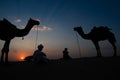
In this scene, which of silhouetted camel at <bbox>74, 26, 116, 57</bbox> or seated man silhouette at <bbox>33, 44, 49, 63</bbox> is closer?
seated man silhouette at <bbox>33, 44, 49, 63</bbox>

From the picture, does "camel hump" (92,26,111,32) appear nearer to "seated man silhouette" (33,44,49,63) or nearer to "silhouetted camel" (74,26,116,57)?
"silhouetted camel" (74,26,116,57)

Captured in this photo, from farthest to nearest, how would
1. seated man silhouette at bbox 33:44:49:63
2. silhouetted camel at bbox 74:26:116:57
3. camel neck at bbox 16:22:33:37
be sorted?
1. silhouetted camel at bbox 74:26:116:57
2. camel neck at bbox 16:22:33:37
3. seated man silhouette at bbox 33:44:49:63

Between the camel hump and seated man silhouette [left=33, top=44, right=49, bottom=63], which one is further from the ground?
the camel hump

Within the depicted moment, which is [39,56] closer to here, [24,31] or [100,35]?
[24,31]

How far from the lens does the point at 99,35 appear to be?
17703 millimetres

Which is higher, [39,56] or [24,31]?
[24,31]

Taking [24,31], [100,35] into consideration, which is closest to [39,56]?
[24,31]

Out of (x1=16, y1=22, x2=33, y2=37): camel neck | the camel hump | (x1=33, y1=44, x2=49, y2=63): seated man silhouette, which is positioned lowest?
(x1=33, y1=44, x2=49, y2=63): seated man silhouette

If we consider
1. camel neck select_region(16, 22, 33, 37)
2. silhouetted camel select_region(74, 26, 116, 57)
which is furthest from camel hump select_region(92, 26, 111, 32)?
camel neck select_region(16, 22, 33, 37)

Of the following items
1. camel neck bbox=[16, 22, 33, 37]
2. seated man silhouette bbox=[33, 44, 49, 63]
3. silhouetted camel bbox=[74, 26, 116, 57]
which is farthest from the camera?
silhouetted camel bbox=[74, 26, 116, 57]

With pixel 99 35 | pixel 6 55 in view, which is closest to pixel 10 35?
pixel 6 55

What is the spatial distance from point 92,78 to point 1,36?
716 centimetres

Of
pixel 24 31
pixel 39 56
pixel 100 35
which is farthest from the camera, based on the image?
pixel 100 35

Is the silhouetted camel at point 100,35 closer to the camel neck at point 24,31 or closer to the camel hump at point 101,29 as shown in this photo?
the camel hump at point 101,29
